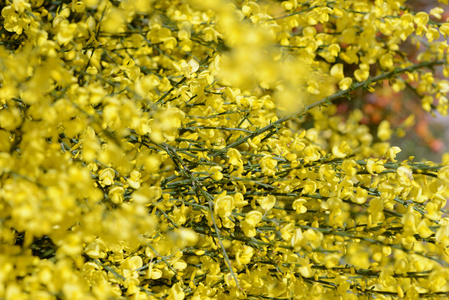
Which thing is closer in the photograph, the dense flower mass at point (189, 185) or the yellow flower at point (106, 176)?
the dense flower mass at point (189, 185)

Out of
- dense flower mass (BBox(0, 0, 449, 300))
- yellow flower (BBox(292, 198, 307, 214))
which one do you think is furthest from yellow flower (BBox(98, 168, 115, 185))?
yellow flower (BBox(292, 198, 307, 214))

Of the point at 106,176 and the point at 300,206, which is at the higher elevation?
the point at 106,176

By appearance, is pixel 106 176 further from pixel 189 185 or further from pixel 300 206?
pixel 300 206

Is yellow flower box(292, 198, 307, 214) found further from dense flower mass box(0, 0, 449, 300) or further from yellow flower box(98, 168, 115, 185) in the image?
yellow flower box(98, 168, 115, 185)

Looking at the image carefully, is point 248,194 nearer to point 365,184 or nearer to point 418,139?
point 365,184

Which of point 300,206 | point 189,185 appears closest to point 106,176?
point 189,185

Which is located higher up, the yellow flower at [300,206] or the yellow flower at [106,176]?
the yellow flower at [106,176]

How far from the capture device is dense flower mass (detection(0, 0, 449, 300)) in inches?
28.9

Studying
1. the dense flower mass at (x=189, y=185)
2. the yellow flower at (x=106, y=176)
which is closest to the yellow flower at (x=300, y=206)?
the dense flower mass at (x=189, y=185)

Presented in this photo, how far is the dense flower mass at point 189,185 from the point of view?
73 cm

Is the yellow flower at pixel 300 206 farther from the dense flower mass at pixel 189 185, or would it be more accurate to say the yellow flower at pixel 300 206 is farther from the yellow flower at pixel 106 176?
the yellow flower at pixel 106 176

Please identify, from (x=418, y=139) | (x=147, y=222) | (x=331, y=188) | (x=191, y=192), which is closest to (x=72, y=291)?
(x=147, y=222)

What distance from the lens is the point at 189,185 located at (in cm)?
124

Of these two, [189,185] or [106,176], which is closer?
[106,176]
